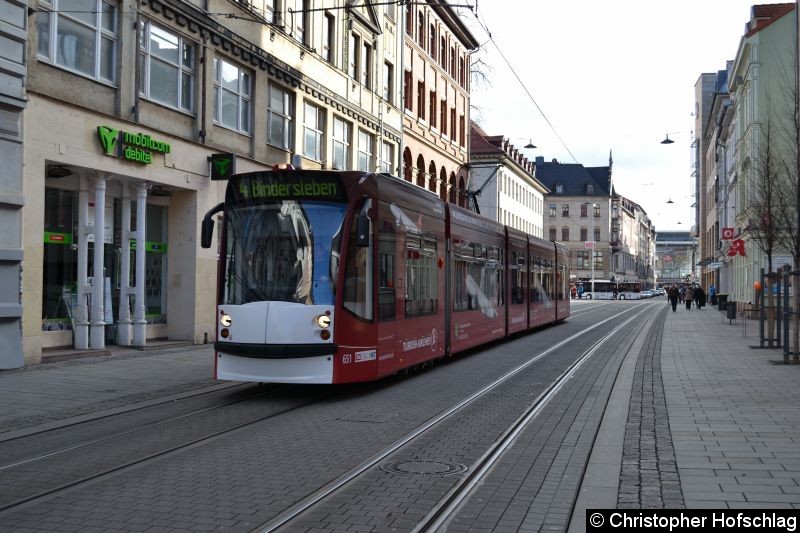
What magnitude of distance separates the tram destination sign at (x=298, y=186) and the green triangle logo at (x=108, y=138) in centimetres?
714

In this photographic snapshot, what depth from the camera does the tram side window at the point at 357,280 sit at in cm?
1148

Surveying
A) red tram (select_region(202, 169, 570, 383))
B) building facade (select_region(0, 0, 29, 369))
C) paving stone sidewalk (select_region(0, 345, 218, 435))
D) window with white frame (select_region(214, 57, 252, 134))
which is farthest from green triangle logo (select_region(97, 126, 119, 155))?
red tram (select_region(202, 169, 570, 383))

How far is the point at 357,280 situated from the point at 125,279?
963 centimetres

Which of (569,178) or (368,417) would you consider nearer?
(368,417)

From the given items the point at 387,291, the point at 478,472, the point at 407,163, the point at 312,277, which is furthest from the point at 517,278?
the point at 407,163

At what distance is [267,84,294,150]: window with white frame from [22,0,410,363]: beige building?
0.19 feet

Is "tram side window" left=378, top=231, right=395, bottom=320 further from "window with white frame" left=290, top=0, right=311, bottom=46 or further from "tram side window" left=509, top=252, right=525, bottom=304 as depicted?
"window with white frame" left=290, top=0, right=311, bottom=46

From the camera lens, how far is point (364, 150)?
1303 inches

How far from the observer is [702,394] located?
12.2 m

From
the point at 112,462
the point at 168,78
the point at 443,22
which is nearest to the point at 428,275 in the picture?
the point at 112,462

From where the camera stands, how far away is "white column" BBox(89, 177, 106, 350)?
18.1 m

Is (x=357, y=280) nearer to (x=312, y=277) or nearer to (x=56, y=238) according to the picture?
(x=312, y=277)

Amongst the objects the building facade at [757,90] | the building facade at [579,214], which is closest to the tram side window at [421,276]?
the building facade at [757,90]

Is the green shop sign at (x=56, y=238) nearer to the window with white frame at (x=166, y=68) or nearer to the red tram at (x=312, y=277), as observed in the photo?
the window with white frame at (x=166, y=68)
